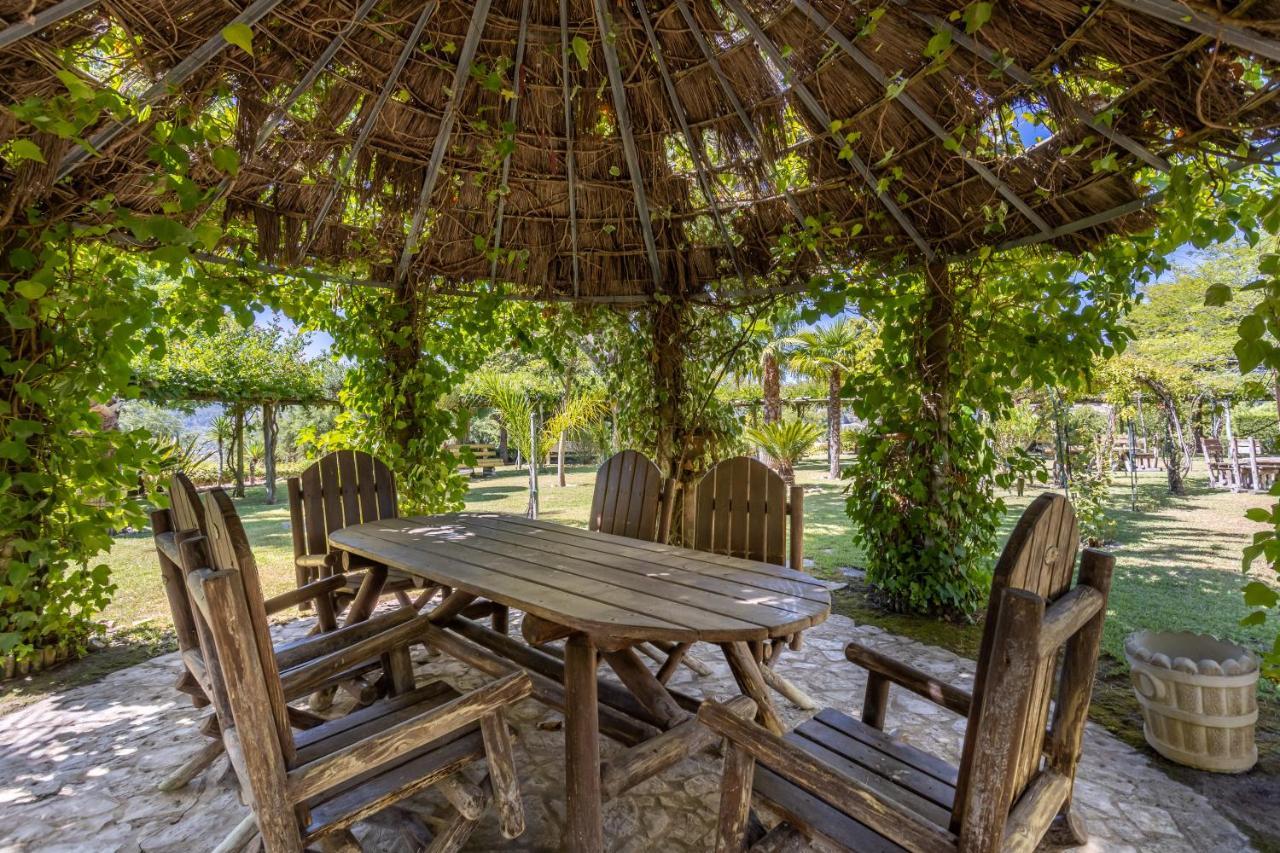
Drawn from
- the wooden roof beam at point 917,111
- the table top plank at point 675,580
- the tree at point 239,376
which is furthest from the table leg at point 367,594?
the tree at point 239,376

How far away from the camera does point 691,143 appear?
3.47 meters

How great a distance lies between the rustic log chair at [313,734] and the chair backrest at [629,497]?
153 centimetres

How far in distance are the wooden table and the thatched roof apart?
78.6 inches

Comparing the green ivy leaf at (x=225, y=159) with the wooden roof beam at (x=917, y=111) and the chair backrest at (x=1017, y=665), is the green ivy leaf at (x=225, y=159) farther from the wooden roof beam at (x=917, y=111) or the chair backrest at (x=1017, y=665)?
the chair backrest at (x=1017, y=665)

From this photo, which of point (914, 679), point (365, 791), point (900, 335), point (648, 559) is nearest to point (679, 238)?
point (900, 335)

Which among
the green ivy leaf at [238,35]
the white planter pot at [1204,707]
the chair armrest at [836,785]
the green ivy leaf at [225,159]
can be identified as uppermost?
the green ivy leaf at [238,35]

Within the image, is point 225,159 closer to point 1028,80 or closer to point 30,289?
point 30,289

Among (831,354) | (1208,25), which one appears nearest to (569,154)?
(1208,25)

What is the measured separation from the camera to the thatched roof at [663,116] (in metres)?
2.15

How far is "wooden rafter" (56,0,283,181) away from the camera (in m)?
2.27

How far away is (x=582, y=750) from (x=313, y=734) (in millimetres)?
738

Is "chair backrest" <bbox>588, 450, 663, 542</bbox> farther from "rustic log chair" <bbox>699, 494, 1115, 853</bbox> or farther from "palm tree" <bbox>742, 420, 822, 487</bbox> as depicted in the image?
"palm tree" <bbox>742, 420, 822, 487</bbox>

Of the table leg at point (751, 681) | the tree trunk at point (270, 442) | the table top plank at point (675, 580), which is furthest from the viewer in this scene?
the tree trunk at point (270, 442)

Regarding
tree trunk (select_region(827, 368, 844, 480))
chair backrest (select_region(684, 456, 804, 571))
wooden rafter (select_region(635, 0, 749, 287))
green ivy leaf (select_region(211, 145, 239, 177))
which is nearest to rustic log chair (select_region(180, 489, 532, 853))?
green ivy leaf (select_region(211, 145, 239, 177))
